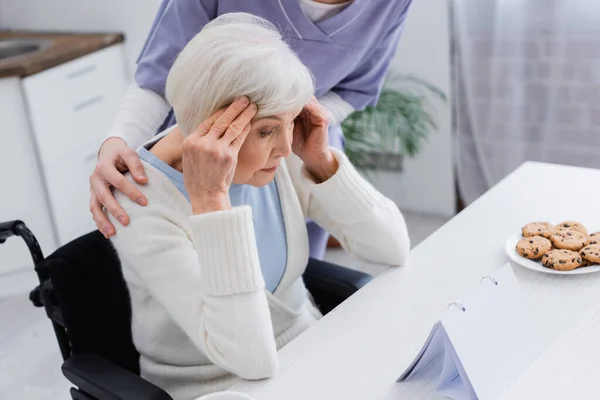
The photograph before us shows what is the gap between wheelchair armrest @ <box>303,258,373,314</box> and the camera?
1.55 meters

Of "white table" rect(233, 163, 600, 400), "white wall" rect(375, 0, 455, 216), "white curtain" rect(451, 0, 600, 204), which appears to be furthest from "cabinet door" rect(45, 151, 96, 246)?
"white table" rect(233, 163, 600, 400)

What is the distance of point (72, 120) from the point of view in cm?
307

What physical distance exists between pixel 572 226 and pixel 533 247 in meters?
0.10

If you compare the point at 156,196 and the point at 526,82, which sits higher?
the point at 156,196

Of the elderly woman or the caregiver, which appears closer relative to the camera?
the elderly woman

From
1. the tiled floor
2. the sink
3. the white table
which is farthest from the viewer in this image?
the sink

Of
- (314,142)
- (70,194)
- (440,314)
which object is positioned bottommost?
(70,194)

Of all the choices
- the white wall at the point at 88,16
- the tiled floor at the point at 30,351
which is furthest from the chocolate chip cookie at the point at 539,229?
the white wall at the point at 88,16

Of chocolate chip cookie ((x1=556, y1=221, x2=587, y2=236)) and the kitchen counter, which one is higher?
the kitchen counter

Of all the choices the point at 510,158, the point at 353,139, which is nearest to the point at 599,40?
→ the point at 510,158

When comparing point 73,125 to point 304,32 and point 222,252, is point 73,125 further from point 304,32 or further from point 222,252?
point 222,252

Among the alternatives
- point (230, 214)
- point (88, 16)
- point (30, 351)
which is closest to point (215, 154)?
point (230, 214)

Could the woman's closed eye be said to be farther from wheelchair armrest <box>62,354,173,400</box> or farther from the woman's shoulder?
wheelchair armrest <box>62,354,173,400</box>

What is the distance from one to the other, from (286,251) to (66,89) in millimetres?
1841
